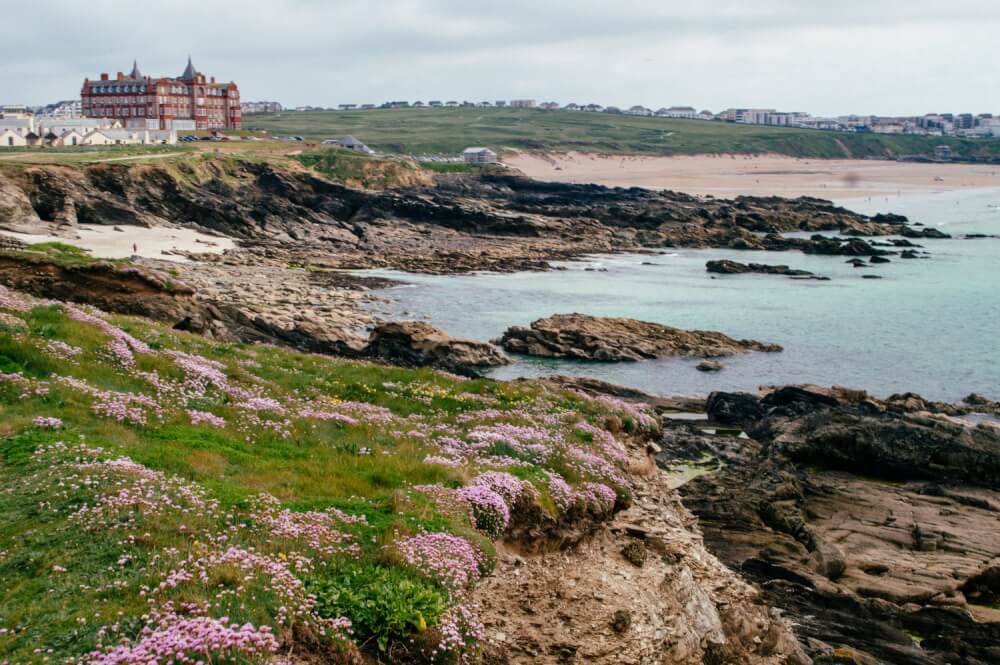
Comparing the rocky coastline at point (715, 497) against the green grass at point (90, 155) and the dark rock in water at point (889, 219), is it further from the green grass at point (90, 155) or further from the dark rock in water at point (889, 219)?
the dark rock in water at point (889, 219)

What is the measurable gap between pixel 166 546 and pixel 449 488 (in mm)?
4715

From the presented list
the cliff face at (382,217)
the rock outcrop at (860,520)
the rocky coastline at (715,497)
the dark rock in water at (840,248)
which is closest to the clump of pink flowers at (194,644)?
the rocky coastline at (715,497)

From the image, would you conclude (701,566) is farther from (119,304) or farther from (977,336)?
(977,336)

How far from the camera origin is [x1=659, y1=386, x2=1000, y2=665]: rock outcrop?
46.4 ft

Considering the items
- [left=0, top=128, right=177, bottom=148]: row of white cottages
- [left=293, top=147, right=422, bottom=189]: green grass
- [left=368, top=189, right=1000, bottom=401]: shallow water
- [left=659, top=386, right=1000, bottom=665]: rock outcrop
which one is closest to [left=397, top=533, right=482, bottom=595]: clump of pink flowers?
[left=659, top=386, right=1000, bottom=665]: rock outcrop

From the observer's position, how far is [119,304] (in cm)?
2772

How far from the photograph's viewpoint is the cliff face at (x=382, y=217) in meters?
67.8

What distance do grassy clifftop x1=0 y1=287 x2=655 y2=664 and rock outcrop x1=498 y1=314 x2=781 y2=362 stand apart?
2184 centimetres

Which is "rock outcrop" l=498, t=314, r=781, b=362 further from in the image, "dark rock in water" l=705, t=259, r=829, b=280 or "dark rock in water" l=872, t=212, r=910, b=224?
"dark rock in water" l=872, t=212, r=910, b=224

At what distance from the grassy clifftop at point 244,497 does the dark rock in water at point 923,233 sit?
86.4 meters

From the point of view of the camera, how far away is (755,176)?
16688 cm

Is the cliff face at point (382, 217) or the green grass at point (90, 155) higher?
the green grass at point (90, 155)

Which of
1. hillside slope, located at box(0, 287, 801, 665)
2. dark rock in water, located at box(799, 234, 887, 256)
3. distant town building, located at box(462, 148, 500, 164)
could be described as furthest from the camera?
distant town building, located at box(462, 148, 500, 164)

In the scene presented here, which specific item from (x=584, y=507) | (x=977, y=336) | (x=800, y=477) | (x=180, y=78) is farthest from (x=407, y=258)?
(x=180, y=78)
